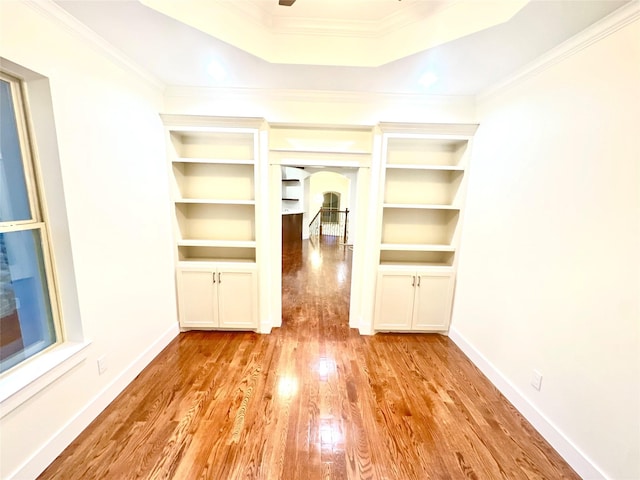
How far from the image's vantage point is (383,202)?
2.96m

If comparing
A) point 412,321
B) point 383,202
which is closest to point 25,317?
point 383,202

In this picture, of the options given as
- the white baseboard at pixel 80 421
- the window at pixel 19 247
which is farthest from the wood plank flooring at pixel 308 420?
the window at pixel 19 247

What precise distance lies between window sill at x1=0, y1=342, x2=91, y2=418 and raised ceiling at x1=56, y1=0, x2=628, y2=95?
6.80ft

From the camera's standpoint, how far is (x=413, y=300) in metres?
3.05

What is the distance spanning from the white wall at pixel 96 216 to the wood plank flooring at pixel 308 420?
0.66ft

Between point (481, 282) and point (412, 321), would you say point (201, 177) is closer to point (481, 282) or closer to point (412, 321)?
point (412, 321)

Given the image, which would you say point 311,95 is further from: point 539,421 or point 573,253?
point 539,421

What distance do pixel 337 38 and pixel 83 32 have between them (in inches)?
68.7

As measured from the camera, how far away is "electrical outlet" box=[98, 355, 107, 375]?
1.93m

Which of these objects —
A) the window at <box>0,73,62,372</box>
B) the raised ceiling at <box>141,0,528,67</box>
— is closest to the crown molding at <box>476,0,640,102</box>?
the raised ceiling at <box>141,0,528,67</box>

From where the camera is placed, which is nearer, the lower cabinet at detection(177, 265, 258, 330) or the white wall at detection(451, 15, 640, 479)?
the white wall at detection(451, 15, 640, 479)

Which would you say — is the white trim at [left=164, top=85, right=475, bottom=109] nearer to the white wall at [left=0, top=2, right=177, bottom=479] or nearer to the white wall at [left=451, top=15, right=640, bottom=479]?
the white wall at [left=0, top=2, right=177, bottom=479]

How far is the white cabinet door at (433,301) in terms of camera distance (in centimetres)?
301

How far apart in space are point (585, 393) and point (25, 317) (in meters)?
3.38
